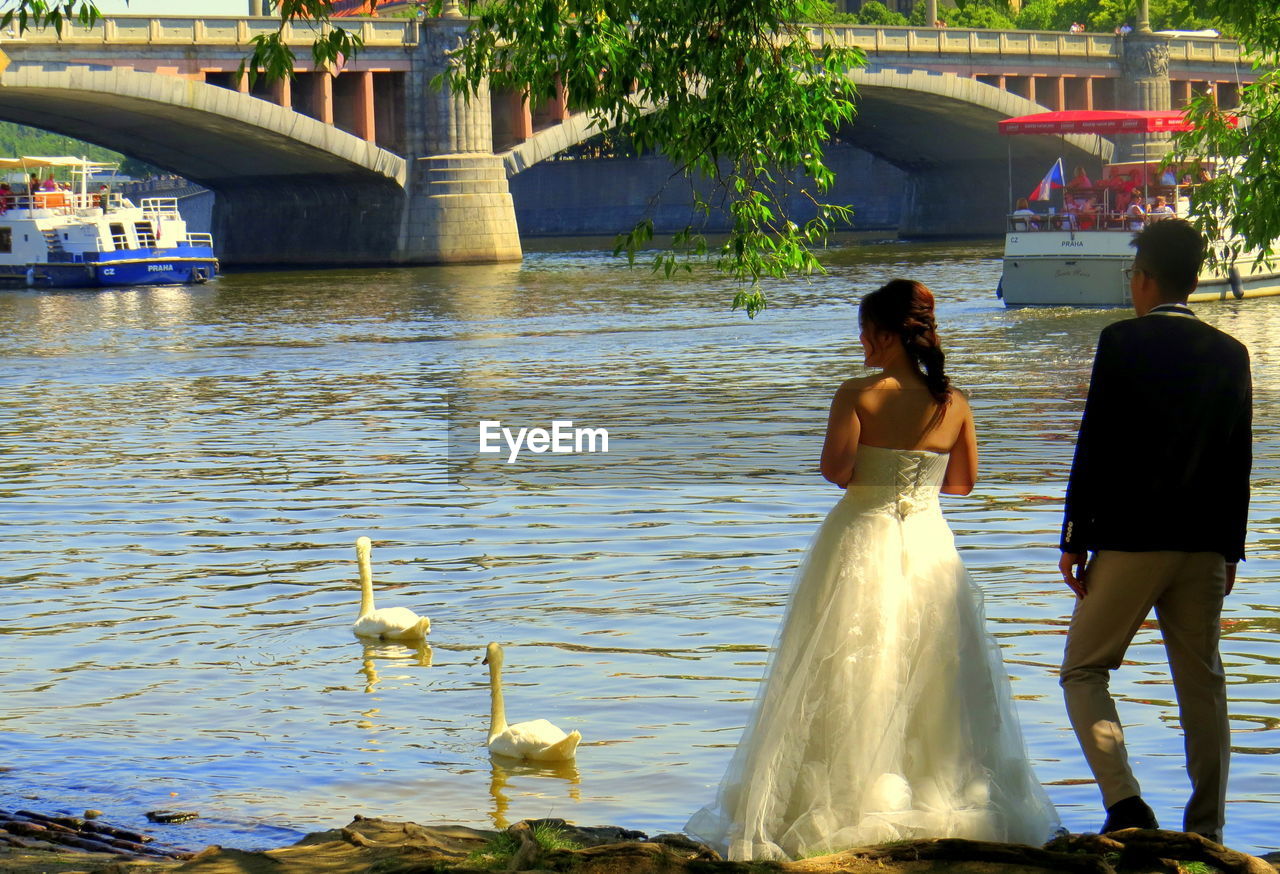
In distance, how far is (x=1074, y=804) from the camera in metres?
6.30

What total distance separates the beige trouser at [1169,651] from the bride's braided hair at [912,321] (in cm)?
67

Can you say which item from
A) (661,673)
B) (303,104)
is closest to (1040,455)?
(661,673)

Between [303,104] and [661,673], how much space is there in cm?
4624

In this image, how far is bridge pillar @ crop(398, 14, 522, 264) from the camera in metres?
→ 53.2

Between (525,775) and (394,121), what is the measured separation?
4935 centimetres

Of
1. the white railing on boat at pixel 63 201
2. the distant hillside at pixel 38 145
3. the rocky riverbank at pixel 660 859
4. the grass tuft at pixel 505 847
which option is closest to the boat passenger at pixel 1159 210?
the grass tuft at pixel 505 847

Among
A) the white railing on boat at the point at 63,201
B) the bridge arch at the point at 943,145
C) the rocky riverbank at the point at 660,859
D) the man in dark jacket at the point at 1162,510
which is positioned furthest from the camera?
the bridge arch at the point at 943,145

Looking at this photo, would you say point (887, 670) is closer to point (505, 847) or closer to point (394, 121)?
point (505, 847)

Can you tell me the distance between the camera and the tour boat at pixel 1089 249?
31.3 meters

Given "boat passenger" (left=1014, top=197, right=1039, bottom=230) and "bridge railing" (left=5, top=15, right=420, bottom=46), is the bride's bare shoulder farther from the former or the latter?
"bridge railing" (left=5, top=15, right=420, bottom=46)

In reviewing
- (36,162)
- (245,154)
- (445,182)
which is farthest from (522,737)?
(36,162)

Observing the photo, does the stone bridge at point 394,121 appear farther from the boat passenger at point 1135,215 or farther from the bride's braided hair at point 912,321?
the bride's braided hair at point 912,321

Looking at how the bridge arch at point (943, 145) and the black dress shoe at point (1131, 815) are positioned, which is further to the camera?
the bridge arch at point (943, 145)

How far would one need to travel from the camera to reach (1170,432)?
198 inches
